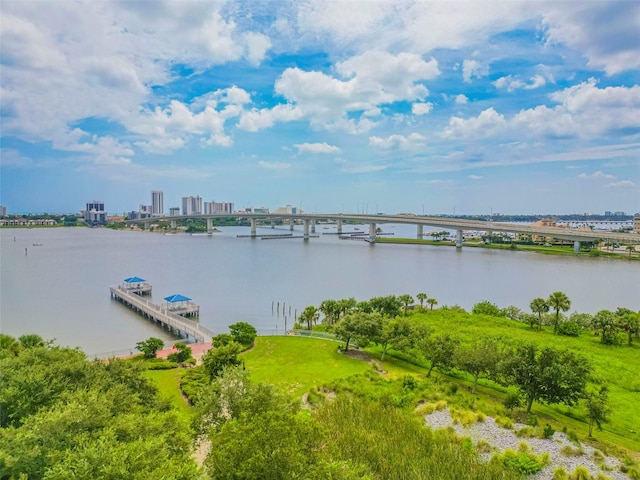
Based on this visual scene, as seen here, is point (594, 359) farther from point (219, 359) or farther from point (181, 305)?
point (181, 305)

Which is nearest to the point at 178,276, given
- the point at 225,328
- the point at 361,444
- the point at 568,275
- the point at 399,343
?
the point at 225,328

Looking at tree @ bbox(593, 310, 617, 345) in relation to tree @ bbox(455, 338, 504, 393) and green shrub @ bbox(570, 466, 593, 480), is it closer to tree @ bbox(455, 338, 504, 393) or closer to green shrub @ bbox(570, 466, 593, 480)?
tree @ bbox(455, 338, 504, 393)

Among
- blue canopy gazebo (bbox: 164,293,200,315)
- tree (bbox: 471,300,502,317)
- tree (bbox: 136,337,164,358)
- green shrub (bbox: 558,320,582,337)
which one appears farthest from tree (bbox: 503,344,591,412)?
blue canopy gazebo (bbox: 164,293,200,315)

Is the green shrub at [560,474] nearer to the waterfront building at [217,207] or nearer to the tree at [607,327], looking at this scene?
the tree at [607,327]

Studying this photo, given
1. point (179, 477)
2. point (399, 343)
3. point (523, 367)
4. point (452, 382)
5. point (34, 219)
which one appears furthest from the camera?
point (34, 219)

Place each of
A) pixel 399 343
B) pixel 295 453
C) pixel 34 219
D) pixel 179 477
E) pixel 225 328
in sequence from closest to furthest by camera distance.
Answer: pixel 179 477 → pixel 295 453 → pixel 399 343 → pixel 225 328 → pixel 34 219

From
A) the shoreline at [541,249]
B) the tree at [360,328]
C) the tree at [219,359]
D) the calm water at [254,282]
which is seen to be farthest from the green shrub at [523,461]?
the shoreline at [541,249]

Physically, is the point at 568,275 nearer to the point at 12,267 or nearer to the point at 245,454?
the point at 245,454
